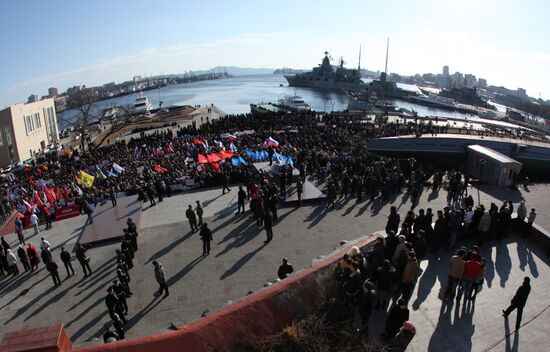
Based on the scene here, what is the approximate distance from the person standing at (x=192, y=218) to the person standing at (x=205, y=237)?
1.98m

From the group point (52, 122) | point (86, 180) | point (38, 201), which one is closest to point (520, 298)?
point (38, 201)

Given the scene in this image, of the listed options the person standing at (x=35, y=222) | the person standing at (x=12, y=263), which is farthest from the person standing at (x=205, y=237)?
the person standing at (x=35, y=222)

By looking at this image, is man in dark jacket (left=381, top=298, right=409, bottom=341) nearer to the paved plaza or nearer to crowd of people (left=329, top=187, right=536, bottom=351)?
crowd of people (left=329, top=187, right=536, bottom=351)

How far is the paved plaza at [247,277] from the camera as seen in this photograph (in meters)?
7.55

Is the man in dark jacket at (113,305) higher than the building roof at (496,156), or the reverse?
the building roof at (496,156)

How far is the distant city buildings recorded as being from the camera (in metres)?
43.6

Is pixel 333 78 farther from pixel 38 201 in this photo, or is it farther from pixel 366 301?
pixel 366 301

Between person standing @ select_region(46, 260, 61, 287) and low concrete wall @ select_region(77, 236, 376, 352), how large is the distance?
688 centimetres

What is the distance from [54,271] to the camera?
11.6m

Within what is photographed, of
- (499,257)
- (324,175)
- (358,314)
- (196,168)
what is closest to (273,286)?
(358,314)

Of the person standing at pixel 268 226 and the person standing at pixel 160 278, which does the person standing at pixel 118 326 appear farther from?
the person standing at pixel 268 226

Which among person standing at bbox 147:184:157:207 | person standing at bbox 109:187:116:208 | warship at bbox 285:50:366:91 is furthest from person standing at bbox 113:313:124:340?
warship at bbox 285:50:366:91

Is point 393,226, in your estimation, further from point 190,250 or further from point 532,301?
point 190,250

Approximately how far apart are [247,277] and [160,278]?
8.02 ft
